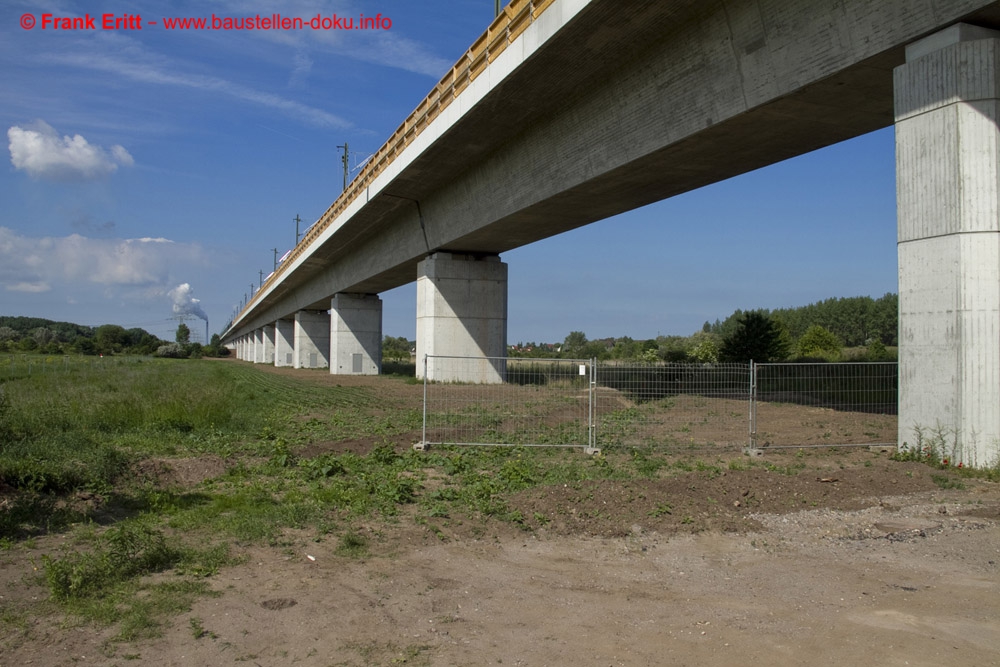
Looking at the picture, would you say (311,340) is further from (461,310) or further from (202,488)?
(202,488)

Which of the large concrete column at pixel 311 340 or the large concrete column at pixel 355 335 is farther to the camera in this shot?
the large concrete column at pixel 311 340

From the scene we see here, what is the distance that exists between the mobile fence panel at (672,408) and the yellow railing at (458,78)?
7.81 m

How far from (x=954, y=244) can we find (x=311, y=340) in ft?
181

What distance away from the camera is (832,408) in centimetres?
1494

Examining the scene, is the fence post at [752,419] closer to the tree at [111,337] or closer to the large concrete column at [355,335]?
the large concrete column at [355,335]

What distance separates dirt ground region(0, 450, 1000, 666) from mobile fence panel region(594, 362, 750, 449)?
13.3 feet

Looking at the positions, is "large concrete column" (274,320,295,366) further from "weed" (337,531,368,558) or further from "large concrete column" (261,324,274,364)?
"weed" (337,531,368,558)

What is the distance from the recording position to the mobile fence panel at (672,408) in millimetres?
11992

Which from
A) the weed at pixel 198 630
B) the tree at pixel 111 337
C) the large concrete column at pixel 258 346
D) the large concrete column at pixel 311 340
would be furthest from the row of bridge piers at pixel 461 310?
the tree at pixel 111 337

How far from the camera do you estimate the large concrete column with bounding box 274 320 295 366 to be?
72.9 m

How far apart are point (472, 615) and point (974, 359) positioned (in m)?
7.77

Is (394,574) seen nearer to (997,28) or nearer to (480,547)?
(480,547)

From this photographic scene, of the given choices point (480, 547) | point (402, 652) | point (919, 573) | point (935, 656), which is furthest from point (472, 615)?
point (919, 573)

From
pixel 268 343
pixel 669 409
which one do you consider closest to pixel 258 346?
pixel 268 343
